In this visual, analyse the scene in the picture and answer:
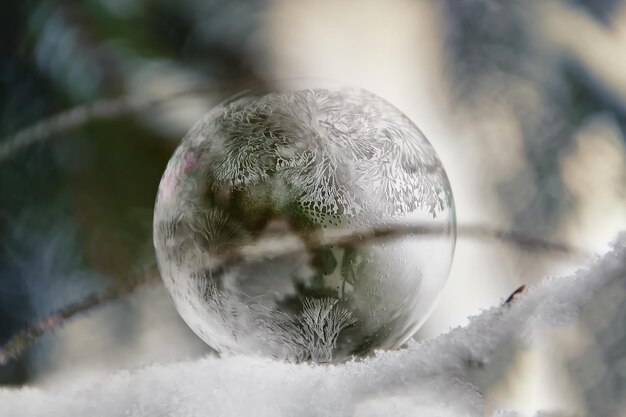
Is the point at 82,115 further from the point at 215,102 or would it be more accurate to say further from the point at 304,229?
the point at 304,229

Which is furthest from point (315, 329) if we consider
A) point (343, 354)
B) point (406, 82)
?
point (406, 82)

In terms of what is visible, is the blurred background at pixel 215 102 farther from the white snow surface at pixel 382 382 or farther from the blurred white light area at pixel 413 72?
the white snow surface at pixel 382 382

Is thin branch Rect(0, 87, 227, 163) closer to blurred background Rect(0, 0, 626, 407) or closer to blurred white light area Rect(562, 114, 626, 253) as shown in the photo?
blurred background Rect(0, 0, 626, 407)

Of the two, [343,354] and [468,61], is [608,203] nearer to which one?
[468,61]

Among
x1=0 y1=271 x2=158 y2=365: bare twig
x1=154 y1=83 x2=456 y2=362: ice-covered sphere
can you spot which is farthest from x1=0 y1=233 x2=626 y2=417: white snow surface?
x1=0 y1=271 x2=158 y2=365: bare twig

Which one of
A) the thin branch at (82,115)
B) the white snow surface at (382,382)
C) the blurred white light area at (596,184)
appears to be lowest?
the white snow surface at (382,382)

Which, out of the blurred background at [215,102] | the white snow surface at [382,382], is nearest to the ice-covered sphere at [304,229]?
the white snow surface at [382,382]
